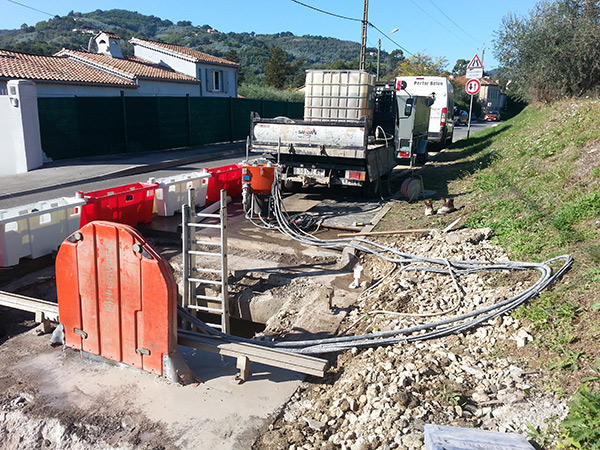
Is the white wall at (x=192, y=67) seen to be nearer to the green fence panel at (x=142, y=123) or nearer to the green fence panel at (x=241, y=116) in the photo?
the green fence panel at (x=241, y=116)

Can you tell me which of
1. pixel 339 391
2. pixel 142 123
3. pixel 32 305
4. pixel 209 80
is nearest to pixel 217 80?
pixel 209 80

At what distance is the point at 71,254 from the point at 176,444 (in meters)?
1.96

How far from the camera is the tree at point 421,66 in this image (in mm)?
61312

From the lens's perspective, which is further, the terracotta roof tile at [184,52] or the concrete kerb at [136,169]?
the terracotta roof tile at [184,52]

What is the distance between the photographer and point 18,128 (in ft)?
51.9

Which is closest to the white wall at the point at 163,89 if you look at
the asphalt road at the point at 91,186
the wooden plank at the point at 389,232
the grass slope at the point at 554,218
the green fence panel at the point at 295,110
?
the green fence panel at the point at 295,110

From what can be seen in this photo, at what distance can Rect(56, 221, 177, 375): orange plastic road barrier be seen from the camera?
4.12 metres

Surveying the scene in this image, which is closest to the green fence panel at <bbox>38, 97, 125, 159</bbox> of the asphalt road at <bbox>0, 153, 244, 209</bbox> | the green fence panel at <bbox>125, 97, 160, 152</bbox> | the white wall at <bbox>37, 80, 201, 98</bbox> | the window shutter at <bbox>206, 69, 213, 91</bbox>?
the green fence panel at <bbox>125, 97, 160, 152</bbox>

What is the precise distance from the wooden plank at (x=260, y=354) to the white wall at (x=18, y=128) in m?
14.3

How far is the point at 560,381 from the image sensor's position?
3.49 m

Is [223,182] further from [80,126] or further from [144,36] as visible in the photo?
[144,36]

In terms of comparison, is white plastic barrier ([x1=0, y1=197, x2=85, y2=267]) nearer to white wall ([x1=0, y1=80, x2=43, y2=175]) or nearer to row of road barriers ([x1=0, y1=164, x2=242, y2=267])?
row of road barriers ([x1=0, y1=164, x2=242, y2=267])

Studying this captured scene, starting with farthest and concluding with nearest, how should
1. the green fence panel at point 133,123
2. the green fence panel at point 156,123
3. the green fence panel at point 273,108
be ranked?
1. the green fence panel at point 273,108
2. the green fence panel at point 156,123
3. the green fence panel at point 133,123

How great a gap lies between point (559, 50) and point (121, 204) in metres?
16.8
